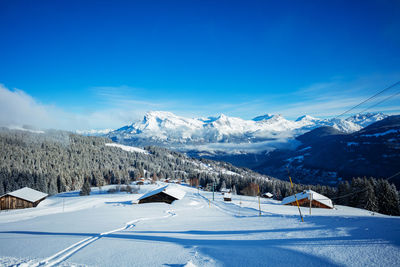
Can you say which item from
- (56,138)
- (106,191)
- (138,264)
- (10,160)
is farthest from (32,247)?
(56,138)

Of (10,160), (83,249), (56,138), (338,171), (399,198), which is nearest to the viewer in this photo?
(83,249)

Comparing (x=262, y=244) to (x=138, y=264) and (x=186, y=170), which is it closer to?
(x=138, y=264)

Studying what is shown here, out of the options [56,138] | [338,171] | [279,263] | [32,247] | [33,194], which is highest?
[56,138]

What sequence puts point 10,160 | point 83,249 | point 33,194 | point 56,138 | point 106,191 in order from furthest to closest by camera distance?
point 56,138, point 10,160, point 106,191, point 33,194, point 83,249

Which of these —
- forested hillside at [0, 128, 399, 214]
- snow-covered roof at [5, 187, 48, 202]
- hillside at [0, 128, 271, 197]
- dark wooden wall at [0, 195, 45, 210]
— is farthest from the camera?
hillside at [0, 128, 271, 197]

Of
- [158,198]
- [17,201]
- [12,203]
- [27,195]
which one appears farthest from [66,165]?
[158,198]

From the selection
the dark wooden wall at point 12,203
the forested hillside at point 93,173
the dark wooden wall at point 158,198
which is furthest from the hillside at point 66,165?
the dark wooden wall at point 158,198

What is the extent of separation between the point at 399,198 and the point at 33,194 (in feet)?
303

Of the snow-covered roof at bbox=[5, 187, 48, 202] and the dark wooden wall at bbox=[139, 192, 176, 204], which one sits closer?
the dark wooden wall at bbox=[139, 192, 176, 204]

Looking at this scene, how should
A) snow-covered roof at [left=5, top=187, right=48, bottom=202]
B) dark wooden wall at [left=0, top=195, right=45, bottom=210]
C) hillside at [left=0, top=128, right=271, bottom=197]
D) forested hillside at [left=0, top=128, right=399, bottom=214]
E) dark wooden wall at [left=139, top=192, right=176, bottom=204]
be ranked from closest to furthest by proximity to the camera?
dark wooden wall at [left=139, top=192, right=176, bottom=204] → forested hillside at [left=0, top=128, right=399, bottom=214] → dark wooden wall at [left=0, top=195, right=45, bottom=210] → snow-covered roof at [left=5, top=187, right=48, bottom=202] → hillside at [left=0, top=128, right=271, bottom=197]

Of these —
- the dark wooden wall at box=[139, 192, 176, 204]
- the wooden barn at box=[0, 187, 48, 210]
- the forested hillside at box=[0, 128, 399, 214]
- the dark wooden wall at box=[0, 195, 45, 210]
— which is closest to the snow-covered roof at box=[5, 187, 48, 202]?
the wooden barn at box=[0, 187, 48, 210]

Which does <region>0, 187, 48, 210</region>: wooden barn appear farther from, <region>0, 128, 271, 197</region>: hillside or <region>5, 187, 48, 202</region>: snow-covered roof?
<region>0, 128, 271, 197</region>: hillside

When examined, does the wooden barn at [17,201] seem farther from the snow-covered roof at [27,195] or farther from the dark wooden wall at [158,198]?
the dark wooden wall at [158,198]

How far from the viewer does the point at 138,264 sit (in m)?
4.95
